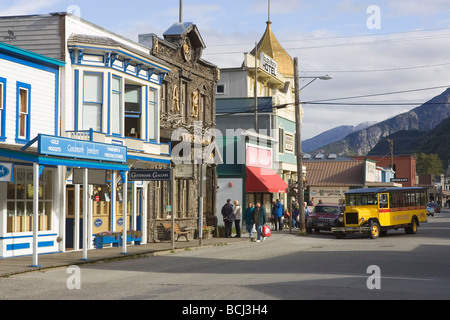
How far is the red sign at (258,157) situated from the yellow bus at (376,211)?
794cm

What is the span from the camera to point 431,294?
12.4 meters

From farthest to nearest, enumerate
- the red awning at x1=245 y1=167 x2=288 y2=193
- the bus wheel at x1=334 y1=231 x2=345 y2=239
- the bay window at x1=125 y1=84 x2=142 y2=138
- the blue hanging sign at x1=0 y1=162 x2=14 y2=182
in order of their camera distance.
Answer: the red awning at x1=245 y1=167 x2=288 y2=193 → the bus wheel at x1=334 y1=231 x2=345 y2=239 → the bay window at x1=125 y1=84 x2=142 y2=138 → the blue hanging sign at x1=0 y1=162 x2=14 y2=182

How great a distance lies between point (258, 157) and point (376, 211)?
1165 cm

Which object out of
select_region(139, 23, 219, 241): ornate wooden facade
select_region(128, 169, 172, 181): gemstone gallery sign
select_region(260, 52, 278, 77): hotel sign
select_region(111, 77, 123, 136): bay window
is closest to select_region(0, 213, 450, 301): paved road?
select_region(128, 169, 172, 181): gemstone gallery sign

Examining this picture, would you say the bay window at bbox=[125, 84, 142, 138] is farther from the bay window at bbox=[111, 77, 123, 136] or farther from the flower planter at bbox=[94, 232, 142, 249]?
the flower planter at bbox=[94, 232, 142, 249]

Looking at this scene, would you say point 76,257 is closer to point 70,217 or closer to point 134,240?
point 70,217

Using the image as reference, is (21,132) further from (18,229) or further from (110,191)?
(110,191)

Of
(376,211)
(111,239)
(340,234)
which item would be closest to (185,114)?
(111,239)

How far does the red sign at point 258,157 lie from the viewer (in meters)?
41.6

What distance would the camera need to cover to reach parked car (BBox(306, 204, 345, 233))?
36.2m

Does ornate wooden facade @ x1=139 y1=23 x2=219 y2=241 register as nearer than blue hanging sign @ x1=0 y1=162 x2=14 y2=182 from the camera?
No

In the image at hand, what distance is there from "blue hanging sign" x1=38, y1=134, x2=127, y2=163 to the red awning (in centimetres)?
1890
